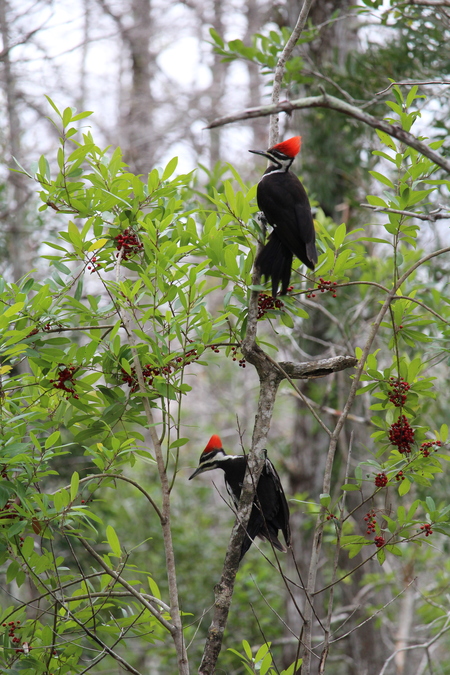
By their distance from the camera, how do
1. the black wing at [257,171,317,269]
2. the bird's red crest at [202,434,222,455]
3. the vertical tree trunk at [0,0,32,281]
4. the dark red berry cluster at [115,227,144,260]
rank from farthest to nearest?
1. the vertical tree trunk at [0,0,32,281]
2. the bird's red crest at [202,434,222,455]
3. the black wing at [257,171,317,269]
4. the dark red berry cluster at [115,227,144,260]

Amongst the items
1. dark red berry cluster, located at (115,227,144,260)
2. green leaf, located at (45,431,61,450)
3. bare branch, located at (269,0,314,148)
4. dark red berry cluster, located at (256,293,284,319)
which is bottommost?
green leaf, located at (45,431,61,450)

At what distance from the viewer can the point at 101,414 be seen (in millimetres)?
1977

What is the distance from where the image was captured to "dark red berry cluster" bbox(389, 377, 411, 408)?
2072 millimetres

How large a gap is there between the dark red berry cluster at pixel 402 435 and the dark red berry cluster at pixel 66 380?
1047 millimetres

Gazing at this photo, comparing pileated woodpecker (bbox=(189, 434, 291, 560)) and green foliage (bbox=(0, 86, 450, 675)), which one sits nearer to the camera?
green foliage (bbox=(0, 86, 450, 675))

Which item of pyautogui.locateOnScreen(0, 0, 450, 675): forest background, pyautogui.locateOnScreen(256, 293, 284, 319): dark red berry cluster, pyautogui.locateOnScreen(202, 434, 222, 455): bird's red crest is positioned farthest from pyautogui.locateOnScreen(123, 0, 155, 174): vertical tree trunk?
pyautogui.locateOnScreen(256, 293, 284, 319): dark red berry cluster

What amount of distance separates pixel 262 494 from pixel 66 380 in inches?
43.7

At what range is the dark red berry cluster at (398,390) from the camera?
2.07m

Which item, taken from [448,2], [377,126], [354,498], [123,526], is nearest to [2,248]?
[123,526]

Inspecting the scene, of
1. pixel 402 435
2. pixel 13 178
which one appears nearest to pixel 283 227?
pixel 402 435

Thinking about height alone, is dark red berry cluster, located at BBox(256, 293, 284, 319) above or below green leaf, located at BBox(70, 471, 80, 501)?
above

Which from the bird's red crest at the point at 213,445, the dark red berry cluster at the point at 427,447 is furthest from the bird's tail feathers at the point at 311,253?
the bird's red crest at the point at 213,445

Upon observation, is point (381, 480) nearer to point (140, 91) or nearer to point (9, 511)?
point (9, 511)

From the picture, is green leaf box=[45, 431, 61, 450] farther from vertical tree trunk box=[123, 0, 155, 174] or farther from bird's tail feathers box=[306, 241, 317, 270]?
vertical tree trunk box=[123, 0, 155, 174]
